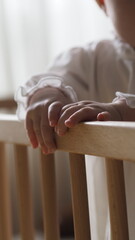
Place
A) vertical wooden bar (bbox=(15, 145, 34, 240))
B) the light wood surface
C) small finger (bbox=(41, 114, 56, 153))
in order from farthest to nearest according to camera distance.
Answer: vertical wooden bar (bbox=(15, 145, 34, 240)) → small finger (bbox=(41, 114, 56, 153)) → the light wood surface

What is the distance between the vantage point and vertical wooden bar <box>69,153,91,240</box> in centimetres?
56

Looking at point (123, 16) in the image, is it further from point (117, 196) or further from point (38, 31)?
point (38, 31)

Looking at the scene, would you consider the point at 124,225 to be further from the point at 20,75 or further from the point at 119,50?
the point at 20,75

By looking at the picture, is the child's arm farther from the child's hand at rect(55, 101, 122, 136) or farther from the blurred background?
the blurred background

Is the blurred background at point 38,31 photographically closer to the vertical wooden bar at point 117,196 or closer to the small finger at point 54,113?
the small finger at point 54,113

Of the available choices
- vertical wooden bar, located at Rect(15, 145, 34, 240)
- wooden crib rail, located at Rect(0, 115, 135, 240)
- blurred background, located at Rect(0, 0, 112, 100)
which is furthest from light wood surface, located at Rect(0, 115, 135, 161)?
blurred background, located at Rect(0, 0, 112, 100)

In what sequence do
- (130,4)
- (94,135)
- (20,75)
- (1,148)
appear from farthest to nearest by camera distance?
(20,75) < (1,148) < (130,4) < (94,135)

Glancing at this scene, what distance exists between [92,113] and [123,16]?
18 centimetres

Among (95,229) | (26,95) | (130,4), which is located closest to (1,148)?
(26,95)

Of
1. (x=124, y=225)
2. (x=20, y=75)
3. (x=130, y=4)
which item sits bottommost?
(x=20, y=75)

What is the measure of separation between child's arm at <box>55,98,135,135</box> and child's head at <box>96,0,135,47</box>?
0.13 meters

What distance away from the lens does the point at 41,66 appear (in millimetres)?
1456

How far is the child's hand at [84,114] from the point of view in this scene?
535mm

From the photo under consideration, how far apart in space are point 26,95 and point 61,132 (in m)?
0.21
